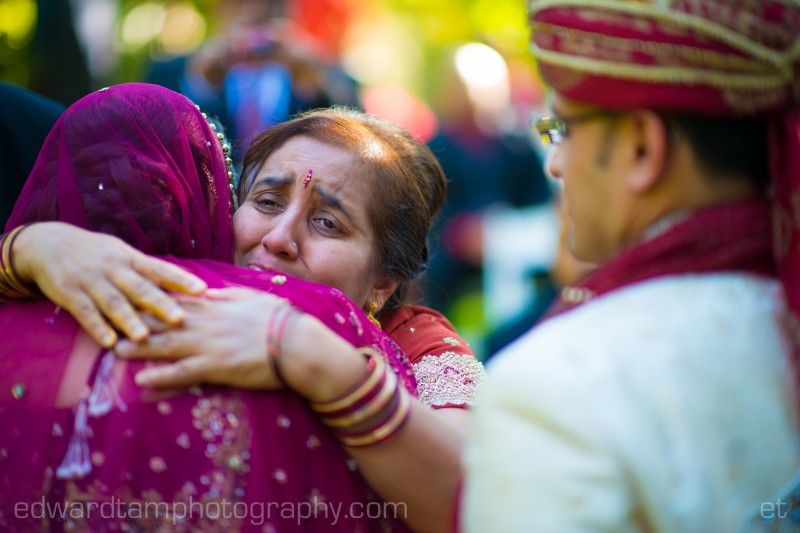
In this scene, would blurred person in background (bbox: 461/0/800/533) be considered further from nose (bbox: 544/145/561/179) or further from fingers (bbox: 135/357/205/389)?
fingers (bbox: 135/357/205/389)

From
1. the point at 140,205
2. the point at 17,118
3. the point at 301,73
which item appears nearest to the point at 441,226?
the point at 301,73

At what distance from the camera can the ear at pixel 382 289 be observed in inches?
104

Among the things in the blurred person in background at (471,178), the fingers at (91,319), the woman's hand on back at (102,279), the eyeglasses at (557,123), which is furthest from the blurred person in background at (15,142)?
the blurred person in background at (471,178)

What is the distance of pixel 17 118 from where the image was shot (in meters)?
2.89

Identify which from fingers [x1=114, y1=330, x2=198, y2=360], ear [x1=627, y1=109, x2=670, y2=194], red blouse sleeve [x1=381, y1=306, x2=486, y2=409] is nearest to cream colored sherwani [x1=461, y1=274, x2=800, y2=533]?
ear [x1=627, y1=109, x2=670, y2=194]

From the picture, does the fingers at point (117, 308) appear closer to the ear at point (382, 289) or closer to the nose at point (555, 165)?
the nose at point (555, 165)

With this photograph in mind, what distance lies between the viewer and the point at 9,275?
1859 mm

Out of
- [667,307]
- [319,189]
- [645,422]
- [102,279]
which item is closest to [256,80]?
[319,189]

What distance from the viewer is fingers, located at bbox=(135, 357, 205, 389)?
1675 mm

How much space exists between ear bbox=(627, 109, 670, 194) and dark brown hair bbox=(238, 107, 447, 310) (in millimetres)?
1085

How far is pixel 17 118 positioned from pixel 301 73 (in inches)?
103

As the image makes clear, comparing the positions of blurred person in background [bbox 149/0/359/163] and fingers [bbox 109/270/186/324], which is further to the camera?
blurred person in background [bbox 149/0/359/163]

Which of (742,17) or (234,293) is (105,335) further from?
(742,17)

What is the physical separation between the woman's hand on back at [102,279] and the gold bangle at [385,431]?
1.35 feet
